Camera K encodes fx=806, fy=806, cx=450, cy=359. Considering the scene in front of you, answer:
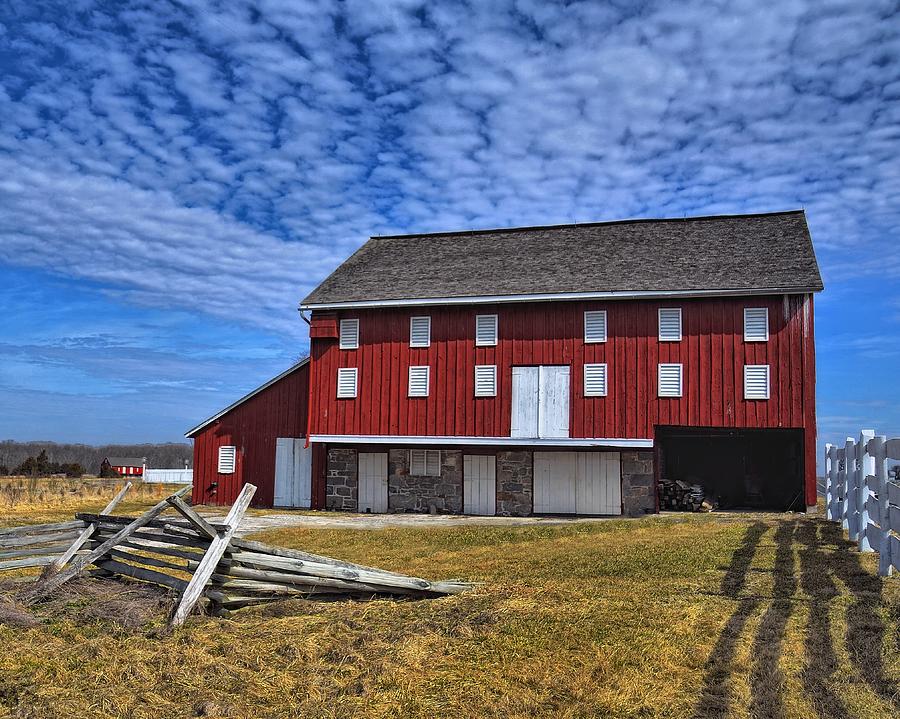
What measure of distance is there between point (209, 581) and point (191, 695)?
2408 mm

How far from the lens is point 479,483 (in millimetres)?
24812

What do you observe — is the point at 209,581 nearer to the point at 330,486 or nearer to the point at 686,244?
the point at 330,486

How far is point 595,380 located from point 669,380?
2084 mm

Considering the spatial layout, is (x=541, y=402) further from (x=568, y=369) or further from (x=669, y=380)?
(x=669, y=380)

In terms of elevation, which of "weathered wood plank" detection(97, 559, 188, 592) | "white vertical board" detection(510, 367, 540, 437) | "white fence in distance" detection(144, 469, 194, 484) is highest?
"white vertical board" detection(510, 367, 540, 437)

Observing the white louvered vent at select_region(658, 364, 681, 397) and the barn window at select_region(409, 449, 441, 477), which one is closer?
the white louvered vent at select_region(658, 364, 681, 397)

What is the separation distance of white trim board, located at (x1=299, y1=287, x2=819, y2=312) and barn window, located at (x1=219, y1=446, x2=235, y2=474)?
5672 mm

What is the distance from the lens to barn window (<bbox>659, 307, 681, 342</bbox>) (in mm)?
23031

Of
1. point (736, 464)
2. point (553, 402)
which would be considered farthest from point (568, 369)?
point (736, 464)

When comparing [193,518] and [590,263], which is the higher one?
[590,263]

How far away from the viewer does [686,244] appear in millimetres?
25359

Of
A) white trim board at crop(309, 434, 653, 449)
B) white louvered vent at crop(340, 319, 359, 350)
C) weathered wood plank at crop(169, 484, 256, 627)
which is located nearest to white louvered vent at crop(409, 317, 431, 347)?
white louvered vent at crop(340, 319, 359, 350)

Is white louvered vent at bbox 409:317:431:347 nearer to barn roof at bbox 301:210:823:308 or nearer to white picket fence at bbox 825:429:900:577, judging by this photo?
barn roof at bbox 301:210:823:308

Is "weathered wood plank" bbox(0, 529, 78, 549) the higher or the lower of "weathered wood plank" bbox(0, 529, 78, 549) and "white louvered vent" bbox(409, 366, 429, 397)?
the lower
